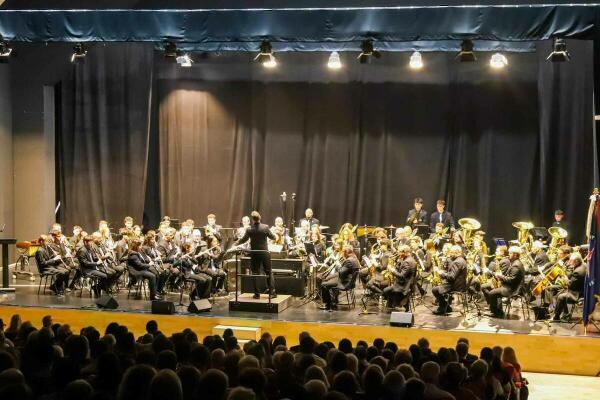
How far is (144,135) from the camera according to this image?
67.3 ft

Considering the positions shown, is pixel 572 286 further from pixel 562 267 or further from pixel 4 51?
pixel 4 51

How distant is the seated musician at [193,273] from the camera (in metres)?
14.7

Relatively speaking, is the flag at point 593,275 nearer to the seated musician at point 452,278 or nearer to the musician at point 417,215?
the seated musician at point 452,278

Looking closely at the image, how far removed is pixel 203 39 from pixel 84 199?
28.0 ft

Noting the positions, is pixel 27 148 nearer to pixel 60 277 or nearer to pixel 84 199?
pixel 84 199

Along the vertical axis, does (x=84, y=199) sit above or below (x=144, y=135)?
below

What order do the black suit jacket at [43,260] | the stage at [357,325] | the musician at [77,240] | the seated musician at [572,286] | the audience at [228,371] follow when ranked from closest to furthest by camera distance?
the audience at [228,371], the stage at [357,325], the seated musician at [572,286], the black suit jacket at [43,260], the musician at [77,240]

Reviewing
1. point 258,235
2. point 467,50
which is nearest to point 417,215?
point 258,235

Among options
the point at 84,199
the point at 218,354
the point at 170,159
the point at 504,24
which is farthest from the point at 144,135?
the point at 218,354

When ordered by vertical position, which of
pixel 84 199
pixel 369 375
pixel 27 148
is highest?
pixel 27 148

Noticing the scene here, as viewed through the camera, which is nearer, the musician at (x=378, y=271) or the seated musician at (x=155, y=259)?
the musician at (x=378, y=271)

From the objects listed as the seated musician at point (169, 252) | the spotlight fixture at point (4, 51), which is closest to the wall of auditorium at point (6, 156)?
the spotlight fixture at point (4, 51)

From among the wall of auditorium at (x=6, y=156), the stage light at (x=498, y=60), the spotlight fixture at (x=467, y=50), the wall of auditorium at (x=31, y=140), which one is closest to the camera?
the spotlight fixture at (x=467, y=50)

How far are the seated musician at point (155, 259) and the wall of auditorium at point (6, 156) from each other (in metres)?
6.04
